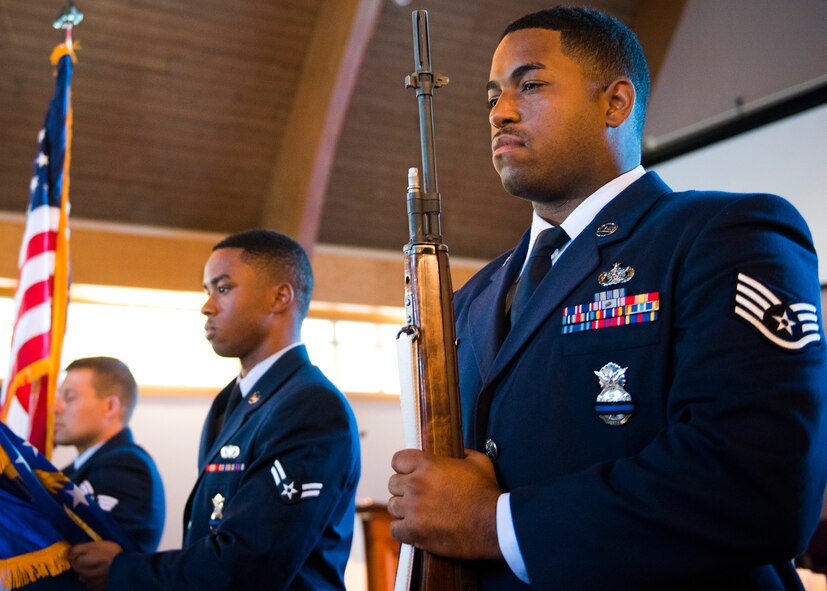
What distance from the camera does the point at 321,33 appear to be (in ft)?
21.9

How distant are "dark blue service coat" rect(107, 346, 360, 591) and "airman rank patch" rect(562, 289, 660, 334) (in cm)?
101

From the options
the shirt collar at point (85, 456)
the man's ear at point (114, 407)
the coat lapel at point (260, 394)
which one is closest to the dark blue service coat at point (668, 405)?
the coat lapel at point (260, 394)

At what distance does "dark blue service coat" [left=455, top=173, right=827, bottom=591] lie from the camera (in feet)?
3.30

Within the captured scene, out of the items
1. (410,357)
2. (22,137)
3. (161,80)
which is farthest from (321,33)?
(410,357)

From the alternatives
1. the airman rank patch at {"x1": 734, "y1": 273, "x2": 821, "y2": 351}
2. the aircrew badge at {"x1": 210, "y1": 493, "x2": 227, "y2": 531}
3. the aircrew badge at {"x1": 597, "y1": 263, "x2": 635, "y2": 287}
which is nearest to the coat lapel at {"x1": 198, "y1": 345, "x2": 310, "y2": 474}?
the aircrew badge at {"x1": 210, "y1": 493, "x2": 227, "y2": 531}

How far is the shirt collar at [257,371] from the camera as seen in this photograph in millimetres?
2490

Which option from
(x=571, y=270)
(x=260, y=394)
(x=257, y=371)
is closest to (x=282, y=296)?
(x=257, y=371)

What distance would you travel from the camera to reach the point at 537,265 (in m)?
1.40

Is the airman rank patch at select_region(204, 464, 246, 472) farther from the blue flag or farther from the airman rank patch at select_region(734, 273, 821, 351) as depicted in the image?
the airman rank patch at select_region(734, 273, 821, 351)

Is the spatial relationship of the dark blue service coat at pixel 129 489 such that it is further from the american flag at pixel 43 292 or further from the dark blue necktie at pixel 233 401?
the dark blue necktie at pixel 233 401

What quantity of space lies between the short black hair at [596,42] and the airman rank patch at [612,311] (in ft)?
1.37

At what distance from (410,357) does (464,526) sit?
0.27 metres

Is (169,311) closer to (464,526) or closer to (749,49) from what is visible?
(749,49)

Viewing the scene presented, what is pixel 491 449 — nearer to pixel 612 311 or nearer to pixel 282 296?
pixel 612 311
